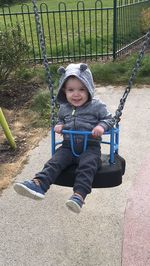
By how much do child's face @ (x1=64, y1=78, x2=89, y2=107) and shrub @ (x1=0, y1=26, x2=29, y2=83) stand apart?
3.22 metres

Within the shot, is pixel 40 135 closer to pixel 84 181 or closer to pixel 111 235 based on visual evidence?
pixel 111 235

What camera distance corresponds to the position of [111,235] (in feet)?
9.77

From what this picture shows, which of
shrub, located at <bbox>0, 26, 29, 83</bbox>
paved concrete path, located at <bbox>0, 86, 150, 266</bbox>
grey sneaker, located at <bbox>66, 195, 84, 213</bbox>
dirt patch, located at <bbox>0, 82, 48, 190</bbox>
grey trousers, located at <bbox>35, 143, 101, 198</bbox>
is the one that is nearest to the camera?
grey sneaker, located at <bbox>66, 195, 84, 213</bbox>

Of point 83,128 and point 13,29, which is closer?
point 83,128

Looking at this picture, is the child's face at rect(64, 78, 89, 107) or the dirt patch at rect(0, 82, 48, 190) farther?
the dirt patch at rect(0, 82, 48, 190)

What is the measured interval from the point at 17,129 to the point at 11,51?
1337 mm

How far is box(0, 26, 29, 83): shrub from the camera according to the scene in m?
5.68

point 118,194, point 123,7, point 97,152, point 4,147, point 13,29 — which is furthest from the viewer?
point 123,7

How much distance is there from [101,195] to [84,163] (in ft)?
3.40

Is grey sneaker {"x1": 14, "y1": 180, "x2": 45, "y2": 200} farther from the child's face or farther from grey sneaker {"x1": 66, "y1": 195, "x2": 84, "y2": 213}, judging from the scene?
the child's face

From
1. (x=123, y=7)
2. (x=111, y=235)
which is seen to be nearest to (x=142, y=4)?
(x=123, y=7)

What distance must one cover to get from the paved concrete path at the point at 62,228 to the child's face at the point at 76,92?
974 millimetres

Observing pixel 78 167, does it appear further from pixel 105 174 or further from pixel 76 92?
pixel 76 92

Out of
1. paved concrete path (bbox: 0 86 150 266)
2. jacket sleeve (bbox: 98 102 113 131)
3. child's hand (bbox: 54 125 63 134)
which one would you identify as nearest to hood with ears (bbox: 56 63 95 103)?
jacket sleeve (bbox: 98 102 113 131)
